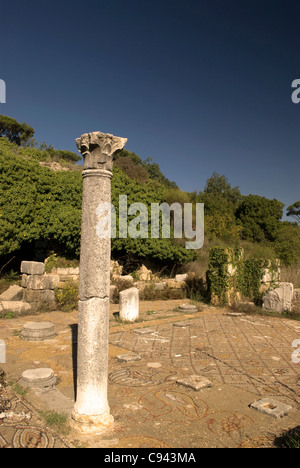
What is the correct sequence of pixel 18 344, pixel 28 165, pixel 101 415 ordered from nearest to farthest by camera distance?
pixel 101 415
pixel 18 344
pixel 28 165

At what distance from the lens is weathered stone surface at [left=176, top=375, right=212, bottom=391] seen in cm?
483

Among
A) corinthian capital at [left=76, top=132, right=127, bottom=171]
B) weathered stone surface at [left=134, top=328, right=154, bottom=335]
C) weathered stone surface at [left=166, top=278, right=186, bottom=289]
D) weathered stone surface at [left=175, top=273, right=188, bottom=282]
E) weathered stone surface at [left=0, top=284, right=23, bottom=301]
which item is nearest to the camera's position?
corinthian capital at [left=76, top=132, right=127, bottom=171]

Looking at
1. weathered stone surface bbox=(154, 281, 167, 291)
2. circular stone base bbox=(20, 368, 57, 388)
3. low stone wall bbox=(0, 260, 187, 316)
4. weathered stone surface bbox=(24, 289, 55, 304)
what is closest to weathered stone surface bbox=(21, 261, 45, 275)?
low stone wall bbox=(0, 260, 187, 316)

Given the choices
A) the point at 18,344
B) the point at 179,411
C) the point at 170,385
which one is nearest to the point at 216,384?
the point at 170,385

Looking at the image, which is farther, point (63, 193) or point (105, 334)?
point (63, 193)

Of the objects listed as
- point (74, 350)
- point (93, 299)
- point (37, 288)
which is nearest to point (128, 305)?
point (74, 350)

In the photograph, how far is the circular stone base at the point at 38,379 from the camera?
4.67 m

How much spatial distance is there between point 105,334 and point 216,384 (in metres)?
2.24

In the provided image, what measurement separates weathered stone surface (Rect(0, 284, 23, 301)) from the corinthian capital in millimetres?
7969

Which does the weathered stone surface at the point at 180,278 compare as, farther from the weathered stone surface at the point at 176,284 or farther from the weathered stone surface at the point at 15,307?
the weathered stone surface at the point at 15,307

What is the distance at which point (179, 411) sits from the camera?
412cm

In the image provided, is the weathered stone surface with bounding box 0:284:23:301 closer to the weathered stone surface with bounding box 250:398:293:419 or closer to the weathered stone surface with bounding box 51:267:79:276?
the weathered stone surface with bounding box 51:267:79:276
